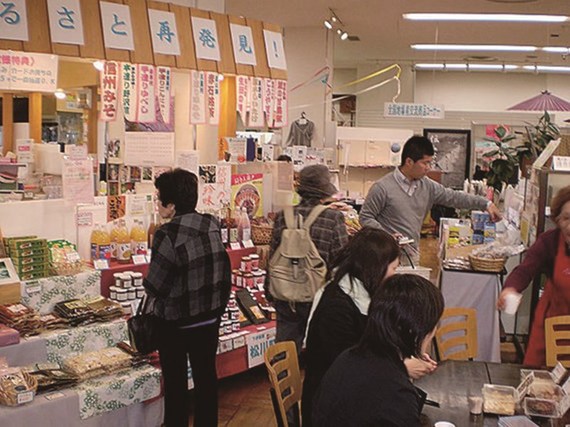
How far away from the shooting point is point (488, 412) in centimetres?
271

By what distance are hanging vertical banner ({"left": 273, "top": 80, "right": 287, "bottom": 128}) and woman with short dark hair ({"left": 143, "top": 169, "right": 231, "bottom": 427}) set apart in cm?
299

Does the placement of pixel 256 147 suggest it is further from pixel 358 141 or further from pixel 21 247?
pixel 358 141

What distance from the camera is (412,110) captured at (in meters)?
11.0

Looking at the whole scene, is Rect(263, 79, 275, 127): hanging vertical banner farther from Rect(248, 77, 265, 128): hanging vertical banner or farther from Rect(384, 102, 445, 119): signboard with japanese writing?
Rect(384, 102, 445, 119): signboard with japanese writing

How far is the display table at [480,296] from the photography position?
17.4 ft

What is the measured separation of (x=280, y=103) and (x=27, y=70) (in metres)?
2.47

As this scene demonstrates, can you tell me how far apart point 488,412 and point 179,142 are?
5577 mm

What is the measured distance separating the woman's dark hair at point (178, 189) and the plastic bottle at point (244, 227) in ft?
6.58

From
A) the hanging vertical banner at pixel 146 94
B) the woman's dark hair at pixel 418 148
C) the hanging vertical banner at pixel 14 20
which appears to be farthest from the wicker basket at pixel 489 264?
the hanging vertical banner at pixel 14 20

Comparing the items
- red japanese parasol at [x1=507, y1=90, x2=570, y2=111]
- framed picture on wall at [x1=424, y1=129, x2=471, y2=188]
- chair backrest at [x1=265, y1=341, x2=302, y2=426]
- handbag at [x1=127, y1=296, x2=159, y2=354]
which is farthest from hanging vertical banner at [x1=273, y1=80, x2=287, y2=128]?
framed picture on wall at [x1=424, y1=129, x2=471, y2=188]

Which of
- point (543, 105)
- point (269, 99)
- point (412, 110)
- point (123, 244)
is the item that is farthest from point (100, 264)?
point (543, 105)

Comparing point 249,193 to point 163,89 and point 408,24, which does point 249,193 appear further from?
point 408,24

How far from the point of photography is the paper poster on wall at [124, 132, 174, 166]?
17.0ft

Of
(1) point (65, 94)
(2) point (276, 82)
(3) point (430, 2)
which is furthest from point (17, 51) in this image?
(3) point (430, 2)
